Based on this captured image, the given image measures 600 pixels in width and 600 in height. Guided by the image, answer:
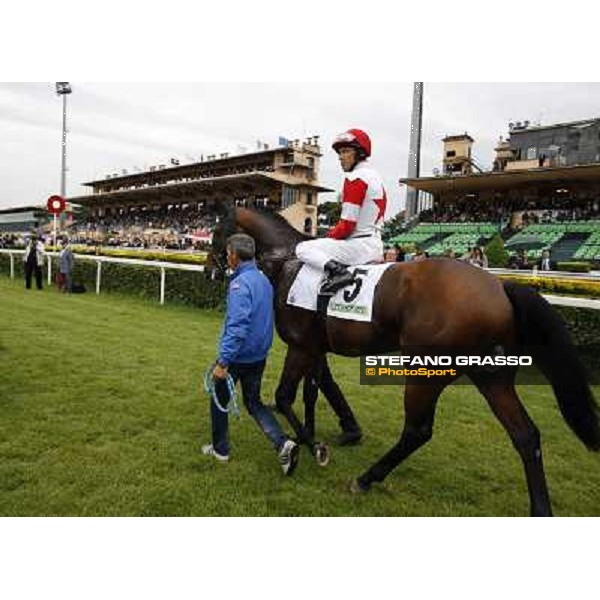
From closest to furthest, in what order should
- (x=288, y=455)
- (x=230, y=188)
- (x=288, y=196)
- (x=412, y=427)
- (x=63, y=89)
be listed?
(x=412, y=427)
(x=288, y=455)
(x=63, y=89)
(x=288, y=196)
(x=230, y=188)

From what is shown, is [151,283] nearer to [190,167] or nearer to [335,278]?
[335,278]

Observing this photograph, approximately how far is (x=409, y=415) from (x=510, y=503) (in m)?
0.77

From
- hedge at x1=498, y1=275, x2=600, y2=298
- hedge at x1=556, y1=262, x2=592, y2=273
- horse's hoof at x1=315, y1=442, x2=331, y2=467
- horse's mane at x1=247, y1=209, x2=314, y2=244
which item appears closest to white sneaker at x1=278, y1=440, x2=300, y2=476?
horse's hoof at x1=315, y1=442, x2=331, y2=467

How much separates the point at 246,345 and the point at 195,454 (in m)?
0.87

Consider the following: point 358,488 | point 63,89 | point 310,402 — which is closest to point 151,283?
point 310,402

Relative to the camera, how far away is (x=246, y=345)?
10.2 feet

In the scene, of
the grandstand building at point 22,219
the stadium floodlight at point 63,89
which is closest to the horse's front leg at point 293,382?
the stadium floodlight at point 63,89

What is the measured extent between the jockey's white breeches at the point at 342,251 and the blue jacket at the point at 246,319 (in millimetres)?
409

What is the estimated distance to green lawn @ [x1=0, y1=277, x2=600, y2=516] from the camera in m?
2.81

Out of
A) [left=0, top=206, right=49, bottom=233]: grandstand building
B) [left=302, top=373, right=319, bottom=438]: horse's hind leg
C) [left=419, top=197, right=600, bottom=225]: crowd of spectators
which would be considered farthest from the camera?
[left=0, top=206, right=49, bottom=233]: grandstand building

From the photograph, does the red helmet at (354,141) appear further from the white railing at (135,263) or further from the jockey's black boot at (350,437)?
the white railing at (135,263)

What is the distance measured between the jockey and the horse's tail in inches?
37.5

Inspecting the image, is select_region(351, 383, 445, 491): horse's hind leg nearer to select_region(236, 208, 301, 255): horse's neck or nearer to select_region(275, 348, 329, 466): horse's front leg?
select_region(275, 348, 329, 466): horse's front leg

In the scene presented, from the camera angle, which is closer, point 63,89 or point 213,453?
point 213,453
